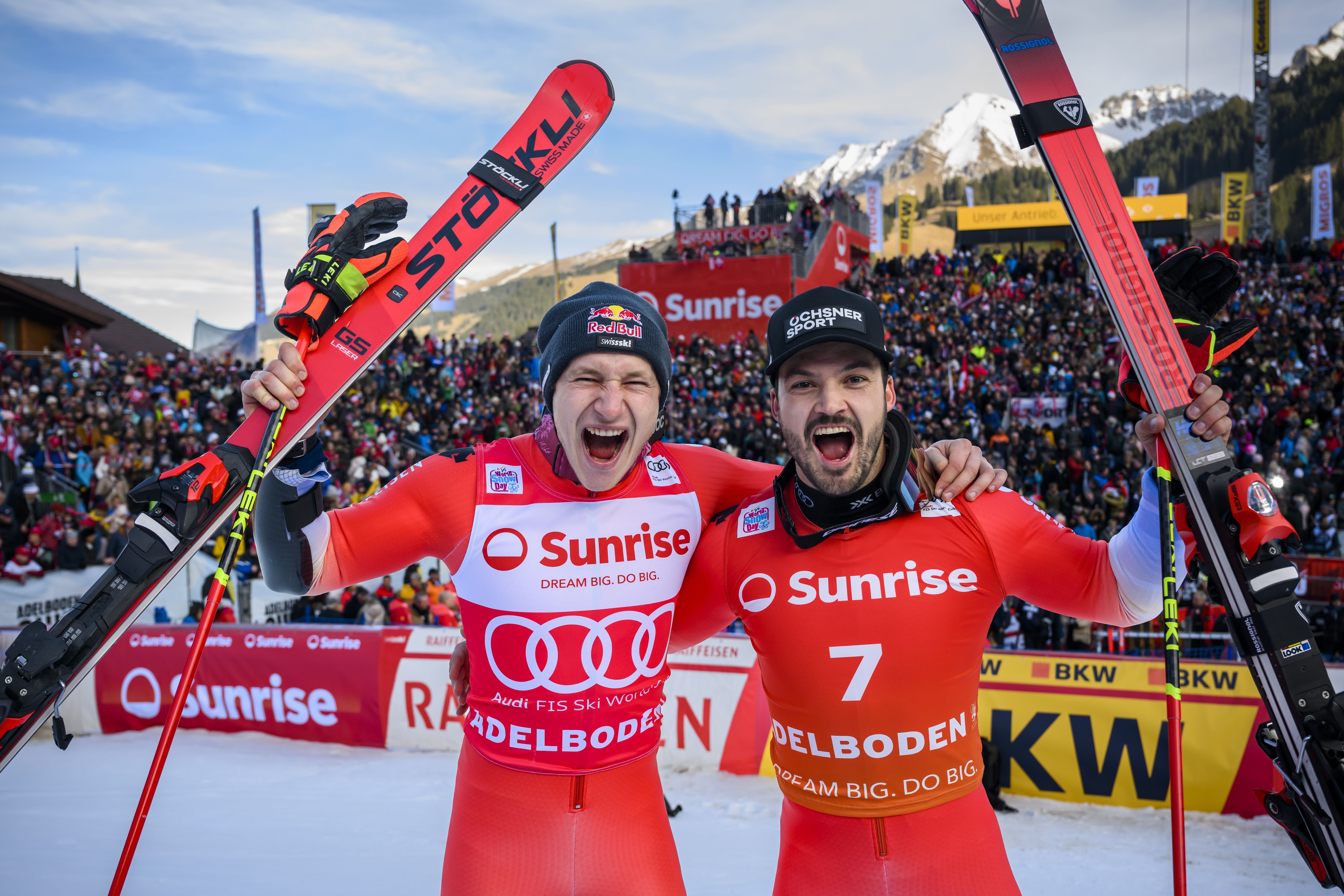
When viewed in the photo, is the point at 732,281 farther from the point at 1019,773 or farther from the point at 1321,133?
the point at 1321,133

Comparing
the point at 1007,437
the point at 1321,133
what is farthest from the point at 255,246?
the point at 1321,133

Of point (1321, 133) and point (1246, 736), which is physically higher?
point (1321, 133)

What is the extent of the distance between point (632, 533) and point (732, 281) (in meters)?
22.5

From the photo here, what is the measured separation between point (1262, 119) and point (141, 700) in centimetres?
3614

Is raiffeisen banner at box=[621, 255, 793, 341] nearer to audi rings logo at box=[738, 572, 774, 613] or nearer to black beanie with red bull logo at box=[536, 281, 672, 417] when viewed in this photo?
black beanie with red bull logo at box=[536, 281, 672, 417]

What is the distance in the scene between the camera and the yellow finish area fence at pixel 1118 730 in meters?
6.96

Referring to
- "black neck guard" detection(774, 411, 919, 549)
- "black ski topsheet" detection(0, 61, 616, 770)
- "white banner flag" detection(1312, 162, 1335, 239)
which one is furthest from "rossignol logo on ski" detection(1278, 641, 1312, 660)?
"white banner flag" detection(1312, 162, 1335, 239)

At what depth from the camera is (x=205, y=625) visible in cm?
297

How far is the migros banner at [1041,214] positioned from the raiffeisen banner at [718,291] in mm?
13466

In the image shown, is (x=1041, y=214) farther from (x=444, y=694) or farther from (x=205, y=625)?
(x=205, y=625)

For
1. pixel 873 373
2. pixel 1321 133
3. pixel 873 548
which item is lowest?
pixel 873 548

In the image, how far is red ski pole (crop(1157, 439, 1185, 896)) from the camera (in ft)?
8.04

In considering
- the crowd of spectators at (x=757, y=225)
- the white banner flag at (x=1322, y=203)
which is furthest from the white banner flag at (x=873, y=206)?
the white banner flag at (x=1322, y=203)

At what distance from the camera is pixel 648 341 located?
9.45 ft
